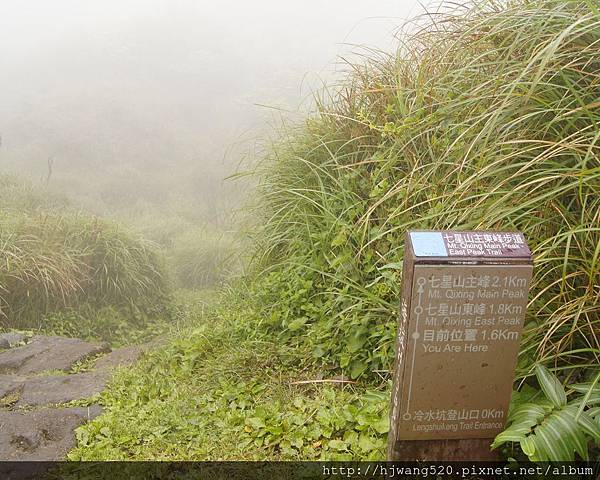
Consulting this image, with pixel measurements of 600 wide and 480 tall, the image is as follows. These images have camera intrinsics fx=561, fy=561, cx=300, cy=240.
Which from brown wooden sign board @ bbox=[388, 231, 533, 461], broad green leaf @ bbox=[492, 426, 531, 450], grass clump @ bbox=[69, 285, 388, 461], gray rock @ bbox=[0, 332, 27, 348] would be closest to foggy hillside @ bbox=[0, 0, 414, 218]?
gray rock @ bbox=[0, 332, 27, 348]

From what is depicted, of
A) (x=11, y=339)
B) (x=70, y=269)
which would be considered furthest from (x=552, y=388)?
(x=70, y=269)

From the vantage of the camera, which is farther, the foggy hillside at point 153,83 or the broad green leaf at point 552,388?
the foggy hillside at point 153,83

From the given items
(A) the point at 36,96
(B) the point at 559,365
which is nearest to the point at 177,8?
(A) the point at 36,96

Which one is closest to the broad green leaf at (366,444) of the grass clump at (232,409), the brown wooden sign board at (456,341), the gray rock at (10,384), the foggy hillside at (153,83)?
the grass clump at (232,409)

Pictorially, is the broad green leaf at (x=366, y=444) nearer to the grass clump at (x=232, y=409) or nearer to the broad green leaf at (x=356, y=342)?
the grass clump at (x=232, y=409)

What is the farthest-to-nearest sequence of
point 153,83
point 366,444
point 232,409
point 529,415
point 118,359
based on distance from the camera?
point 153,83
point 118,359
point 232,409
point 366,444
point 529,415

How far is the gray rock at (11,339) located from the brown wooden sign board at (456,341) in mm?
3722

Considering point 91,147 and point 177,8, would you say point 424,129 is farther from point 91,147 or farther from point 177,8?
point 177,8

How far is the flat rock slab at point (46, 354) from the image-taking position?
4172 mm

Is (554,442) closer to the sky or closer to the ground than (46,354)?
closer to the sky

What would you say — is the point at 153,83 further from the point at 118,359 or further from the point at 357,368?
the point at 357,368

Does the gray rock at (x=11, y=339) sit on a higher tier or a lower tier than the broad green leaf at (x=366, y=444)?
lower

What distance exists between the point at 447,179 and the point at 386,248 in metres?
0.54

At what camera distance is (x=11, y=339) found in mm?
4668
